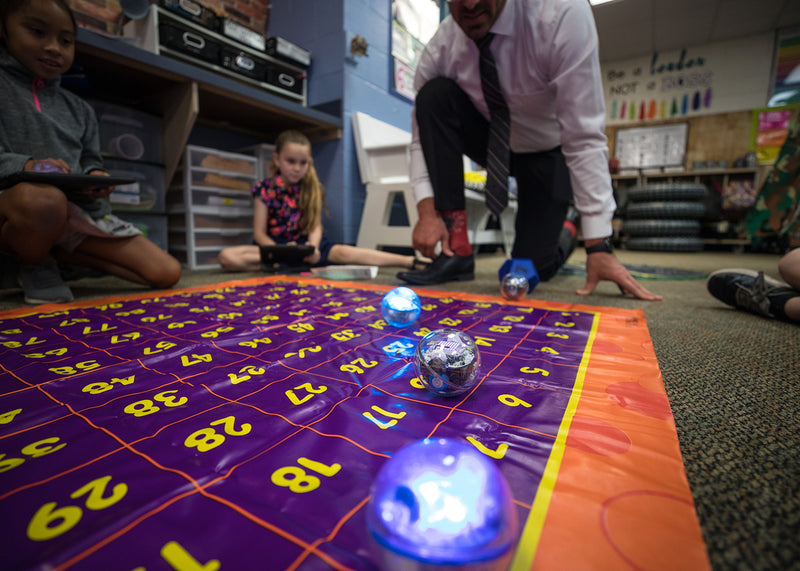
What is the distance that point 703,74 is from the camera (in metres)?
4.44

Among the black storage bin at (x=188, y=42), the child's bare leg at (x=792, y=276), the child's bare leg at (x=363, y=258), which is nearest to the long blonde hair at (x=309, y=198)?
the child's bare leg at (x=363, y=258)

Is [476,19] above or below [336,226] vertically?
above

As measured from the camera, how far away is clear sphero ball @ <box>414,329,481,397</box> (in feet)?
1.54

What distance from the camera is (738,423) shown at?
1.37 ft

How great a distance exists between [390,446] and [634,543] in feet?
0.67

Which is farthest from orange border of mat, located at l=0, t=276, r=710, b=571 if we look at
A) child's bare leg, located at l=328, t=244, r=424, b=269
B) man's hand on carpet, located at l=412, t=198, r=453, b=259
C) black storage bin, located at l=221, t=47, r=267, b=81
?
black storage bin, located at l=221, t=47, r=267, b=81

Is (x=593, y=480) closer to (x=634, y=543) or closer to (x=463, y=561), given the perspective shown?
(x=634, y=543)

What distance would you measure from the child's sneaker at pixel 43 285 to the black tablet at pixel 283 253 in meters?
0.67

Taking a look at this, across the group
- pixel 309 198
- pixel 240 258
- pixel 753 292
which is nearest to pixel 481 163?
pixel 309 198

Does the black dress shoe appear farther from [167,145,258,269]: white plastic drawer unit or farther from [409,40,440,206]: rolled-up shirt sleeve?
[167,145,258,269]: white plastic drawer unit

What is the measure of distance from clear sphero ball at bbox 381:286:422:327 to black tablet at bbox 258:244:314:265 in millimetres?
958

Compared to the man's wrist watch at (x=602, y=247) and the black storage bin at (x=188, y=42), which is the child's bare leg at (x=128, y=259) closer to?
the black storage bin at (x=188, y=42)

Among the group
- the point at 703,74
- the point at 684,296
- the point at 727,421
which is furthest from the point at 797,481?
the point at 703,74

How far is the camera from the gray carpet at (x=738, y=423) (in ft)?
0.87
